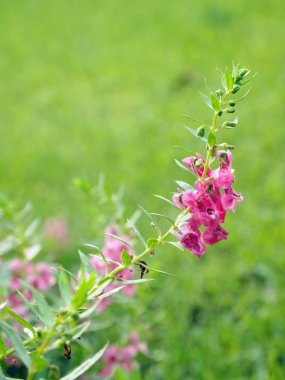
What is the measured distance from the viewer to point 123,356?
2.05 meters

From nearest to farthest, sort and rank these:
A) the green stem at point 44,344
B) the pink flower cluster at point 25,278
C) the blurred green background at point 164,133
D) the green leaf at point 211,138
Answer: the green stem at point 44,344, the green leaf at point 211,138, the pink flower cluster at point 25,278, the blurred green background at point 164,133

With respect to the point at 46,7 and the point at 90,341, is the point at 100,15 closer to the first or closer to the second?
the point at 46,7

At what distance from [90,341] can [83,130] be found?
9.18 ft

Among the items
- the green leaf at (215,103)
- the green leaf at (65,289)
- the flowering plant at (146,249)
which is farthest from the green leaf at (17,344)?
the green leaf at (215,103)

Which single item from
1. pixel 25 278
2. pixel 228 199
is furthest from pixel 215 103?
pixel 25 278

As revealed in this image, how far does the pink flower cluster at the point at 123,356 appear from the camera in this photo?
2055mm

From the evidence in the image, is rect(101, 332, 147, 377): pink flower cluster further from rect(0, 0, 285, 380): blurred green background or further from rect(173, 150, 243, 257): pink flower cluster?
rect(173, 150, 243, 257): pink flower cluster

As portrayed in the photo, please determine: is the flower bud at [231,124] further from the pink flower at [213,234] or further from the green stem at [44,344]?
the green stem at [44,344]

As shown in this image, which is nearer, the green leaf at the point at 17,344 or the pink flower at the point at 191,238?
the green leaf at the point at 17,344

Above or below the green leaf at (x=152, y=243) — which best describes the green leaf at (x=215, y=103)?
above

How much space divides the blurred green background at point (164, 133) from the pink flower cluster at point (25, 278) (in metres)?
0.36

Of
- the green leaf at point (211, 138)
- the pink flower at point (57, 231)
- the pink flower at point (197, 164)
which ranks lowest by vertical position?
the pink flower at point (197, 164)

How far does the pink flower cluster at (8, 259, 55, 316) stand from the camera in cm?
194

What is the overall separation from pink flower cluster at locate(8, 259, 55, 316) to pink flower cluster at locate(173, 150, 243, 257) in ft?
3.09
